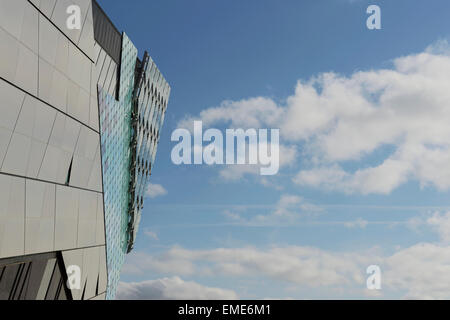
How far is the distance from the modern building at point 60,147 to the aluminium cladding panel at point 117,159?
94 millimetres

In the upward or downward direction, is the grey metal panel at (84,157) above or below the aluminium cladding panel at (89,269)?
above

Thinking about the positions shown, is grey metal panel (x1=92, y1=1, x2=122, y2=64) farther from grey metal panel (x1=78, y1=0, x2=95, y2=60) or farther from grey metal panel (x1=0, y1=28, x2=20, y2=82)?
grey metal panel (x1=0, y1=28, x2=20, y2=82)

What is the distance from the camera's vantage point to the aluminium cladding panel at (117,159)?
3056cm

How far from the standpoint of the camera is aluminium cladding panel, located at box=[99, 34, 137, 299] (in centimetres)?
3056

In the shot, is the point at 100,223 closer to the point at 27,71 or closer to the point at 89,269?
the point at 89,269

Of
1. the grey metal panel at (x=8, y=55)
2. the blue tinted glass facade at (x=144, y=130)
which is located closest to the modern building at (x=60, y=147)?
the grey metal panel at (x=8, y=55)

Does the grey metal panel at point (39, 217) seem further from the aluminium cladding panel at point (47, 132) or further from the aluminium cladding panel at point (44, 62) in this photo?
the aluminium cladding panel at point (44, 62)

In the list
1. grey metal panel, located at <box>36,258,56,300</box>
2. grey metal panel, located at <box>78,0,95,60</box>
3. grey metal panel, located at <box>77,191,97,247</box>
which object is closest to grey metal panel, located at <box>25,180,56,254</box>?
grey metal panel, located at <box>36,258,56,300</box>

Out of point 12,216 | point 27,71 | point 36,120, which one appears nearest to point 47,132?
point 36,120

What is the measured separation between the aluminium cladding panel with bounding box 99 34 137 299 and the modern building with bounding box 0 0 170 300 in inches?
3.7

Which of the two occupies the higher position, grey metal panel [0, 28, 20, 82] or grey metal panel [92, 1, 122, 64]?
grey metal panel [92, 1, 122, 64]

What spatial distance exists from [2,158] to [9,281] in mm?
5685
